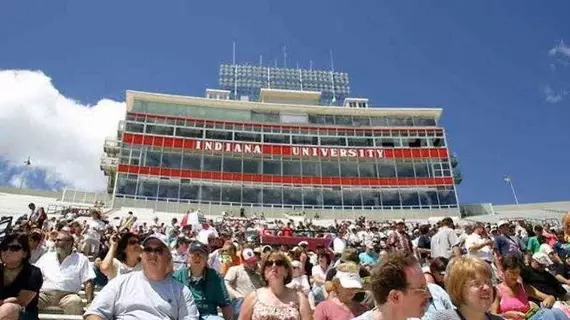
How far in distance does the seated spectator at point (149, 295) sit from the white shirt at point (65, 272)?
10.1 feet

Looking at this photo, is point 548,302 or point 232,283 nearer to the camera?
point 548,302

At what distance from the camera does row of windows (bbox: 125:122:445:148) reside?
4316cm

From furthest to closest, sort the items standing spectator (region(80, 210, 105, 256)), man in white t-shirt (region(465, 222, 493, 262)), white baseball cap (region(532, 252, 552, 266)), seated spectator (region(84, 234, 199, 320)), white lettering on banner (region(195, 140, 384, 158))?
1. white lettering on banner (region(195, 140, 384, 158))
2. standing spectator (region(80, 210, 105, 256))
3. man in white t-shirt (region(465, 222, 493, 262))
4. white baseball cap (region(532, 252, 552, 266))
5. seated spectator (region(84, 234, 199, 320))

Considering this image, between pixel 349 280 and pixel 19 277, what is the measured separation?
10.6 feet

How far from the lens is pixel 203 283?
16.3 feet

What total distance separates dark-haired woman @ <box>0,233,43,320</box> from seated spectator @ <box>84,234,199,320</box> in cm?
97

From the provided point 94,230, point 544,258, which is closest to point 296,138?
point 94,230

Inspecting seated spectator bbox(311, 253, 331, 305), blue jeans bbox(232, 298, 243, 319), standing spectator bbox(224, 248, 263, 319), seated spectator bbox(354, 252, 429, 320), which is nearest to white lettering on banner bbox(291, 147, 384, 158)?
seated spectator bbox(311, 253, 331, 305)

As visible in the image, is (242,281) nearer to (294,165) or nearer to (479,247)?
(479,247)

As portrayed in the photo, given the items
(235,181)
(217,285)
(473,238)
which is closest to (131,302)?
(217,285)

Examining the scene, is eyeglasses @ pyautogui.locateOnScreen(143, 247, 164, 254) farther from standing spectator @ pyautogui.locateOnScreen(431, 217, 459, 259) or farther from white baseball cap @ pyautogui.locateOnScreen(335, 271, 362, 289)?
standing spectator @ pyautogui.locateOnScreen(431, 217, 459, 259)

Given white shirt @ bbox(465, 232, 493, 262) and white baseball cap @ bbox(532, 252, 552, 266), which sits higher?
white shirt @ bbox(465, 232, 493, 262)

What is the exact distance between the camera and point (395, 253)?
111 inches

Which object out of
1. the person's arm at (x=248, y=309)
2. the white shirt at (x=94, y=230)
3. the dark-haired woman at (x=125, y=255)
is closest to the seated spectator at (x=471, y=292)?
the person's arm at (x=248, y=309)
